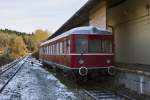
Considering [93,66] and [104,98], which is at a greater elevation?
[93,66]

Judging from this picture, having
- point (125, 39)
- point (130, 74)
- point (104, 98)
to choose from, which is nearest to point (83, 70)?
point (130, 74)

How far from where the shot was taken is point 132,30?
20406mm

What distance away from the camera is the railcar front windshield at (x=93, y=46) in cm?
1619

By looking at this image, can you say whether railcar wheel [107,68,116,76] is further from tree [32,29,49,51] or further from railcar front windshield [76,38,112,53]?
tree [32,29,49,51]

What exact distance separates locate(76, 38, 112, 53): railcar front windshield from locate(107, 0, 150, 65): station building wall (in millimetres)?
2621

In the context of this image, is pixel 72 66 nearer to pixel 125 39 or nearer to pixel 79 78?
pixel 79 78

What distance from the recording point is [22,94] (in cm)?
1386

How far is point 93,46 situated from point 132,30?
477 cm

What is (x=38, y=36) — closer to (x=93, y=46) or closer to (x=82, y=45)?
(x=93, y=46)

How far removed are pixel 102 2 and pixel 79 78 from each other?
4956 mm

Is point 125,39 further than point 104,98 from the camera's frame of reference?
Yes

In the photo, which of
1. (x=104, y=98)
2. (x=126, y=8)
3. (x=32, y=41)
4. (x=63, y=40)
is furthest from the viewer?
(x=32, y=41)

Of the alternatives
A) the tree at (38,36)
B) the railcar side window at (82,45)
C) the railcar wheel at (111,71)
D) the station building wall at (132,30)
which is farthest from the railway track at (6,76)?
the tree at (38,36)

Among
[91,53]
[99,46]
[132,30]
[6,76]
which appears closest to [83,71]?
[91,53]
